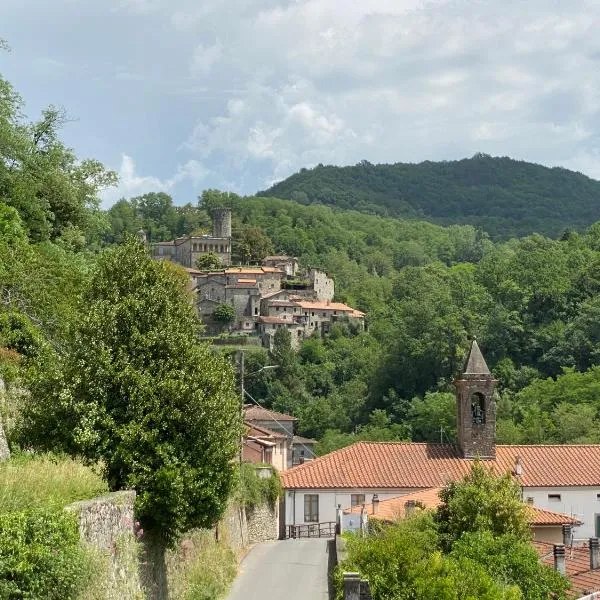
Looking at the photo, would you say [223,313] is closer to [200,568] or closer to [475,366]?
[475,366]

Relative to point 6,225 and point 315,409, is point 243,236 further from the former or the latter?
point 6,225

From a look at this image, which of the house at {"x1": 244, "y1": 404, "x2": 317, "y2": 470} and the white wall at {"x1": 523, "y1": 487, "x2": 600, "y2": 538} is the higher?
the house at {"x1": 244, "y1": 404, "x2": 317, "y2": 470}

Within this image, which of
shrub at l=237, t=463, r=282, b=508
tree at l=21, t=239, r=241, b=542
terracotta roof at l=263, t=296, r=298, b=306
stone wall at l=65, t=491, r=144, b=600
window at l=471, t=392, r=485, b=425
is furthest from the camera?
terracotta roof at l=263, t=296, r=298, b=306

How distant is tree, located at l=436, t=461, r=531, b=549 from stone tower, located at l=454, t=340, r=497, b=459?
18569mm

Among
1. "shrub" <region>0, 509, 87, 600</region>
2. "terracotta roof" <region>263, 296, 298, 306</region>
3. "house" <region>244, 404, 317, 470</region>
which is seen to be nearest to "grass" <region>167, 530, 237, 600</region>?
"shrub" <region>0, 509, 87, 600</region>

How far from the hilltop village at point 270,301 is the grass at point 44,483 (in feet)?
395

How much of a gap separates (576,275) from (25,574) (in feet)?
339

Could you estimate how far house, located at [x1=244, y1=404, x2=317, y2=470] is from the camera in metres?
68.7

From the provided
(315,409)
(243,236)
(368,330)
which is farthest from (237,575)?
(243,236)

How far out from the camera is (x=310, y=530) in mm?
40281

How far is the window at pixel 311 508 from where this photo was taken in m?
40.7

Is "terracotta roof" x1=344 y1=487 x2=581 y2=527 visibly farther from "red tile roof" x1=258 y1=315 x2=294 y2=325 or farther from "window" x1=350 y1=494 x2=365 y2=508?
"red tile roof" x1=258 y1=315 x2=294 y2=325

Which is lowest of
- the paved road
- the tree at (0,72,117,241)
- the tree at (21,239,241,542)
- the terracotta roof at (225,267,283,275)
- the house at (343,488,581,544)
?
the paved road

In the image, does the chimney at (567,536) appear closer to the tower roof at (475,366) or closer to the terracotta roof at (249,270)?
the tower roof at (475,366)
